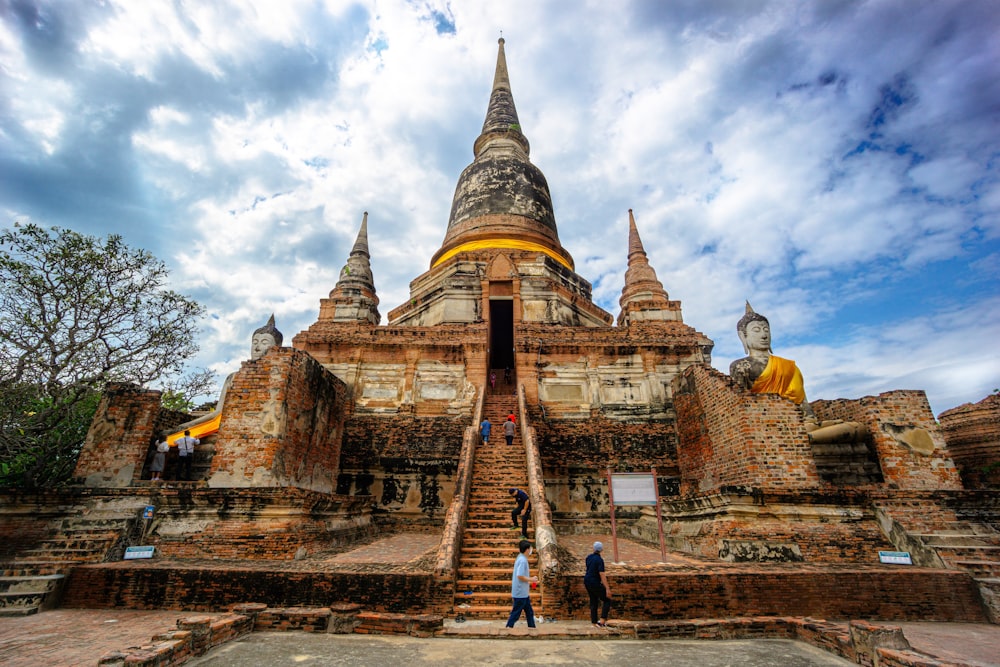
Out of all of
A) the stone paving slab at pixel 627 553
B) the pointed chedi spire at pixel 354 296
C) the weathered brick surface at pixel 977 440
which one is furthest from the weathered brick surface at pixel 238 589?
the pointed chedi spire at pixel 354 296

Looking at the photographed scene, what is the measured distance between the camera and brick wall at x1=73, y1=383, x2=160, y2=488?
927cm

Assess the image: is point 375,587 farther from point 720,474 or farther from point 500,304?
point 500,304

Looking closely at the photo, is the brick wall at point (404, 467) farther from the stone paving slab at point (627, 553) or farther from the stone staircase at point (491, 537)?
the stone paving slab at point (627, 553)

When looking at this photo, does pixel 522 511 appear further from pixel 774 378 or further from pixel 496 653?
pixel 774 378

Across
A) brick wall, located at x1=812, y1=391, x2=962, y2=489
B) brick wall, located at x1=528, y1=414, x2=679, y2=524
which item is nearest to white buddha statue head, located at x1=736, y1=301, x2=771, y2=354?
brick wall, located at x1=812, y1=391, x2=962, y2=489

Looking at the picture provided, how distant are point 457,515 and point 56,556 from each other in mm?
6043

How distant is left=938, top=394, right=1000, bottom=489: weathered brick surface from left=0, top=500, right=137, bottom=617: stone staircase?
53.3 feet

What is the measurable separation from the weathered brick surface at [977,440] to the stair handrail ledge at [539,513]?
9181mm

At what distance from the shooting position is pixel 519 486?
9.46 metres

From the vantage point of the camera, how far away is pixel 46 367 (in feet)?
34.3

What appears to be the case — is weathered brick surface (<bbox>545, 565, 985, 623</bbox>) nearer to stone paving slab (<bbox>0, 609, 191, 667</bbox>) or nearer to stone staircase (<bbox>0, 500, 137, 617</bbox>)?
stone paving slab (<bbox>0, 609, 191, 667</bbox>)

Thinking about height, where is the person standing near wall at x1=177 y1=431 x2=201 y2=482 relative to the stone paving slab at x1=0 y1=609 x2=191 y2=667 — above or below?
above

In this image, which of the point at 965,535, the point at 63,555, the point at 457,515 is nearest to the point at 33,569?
the point at 63,555

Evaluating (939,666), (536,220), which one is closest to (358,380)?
(536,220)
